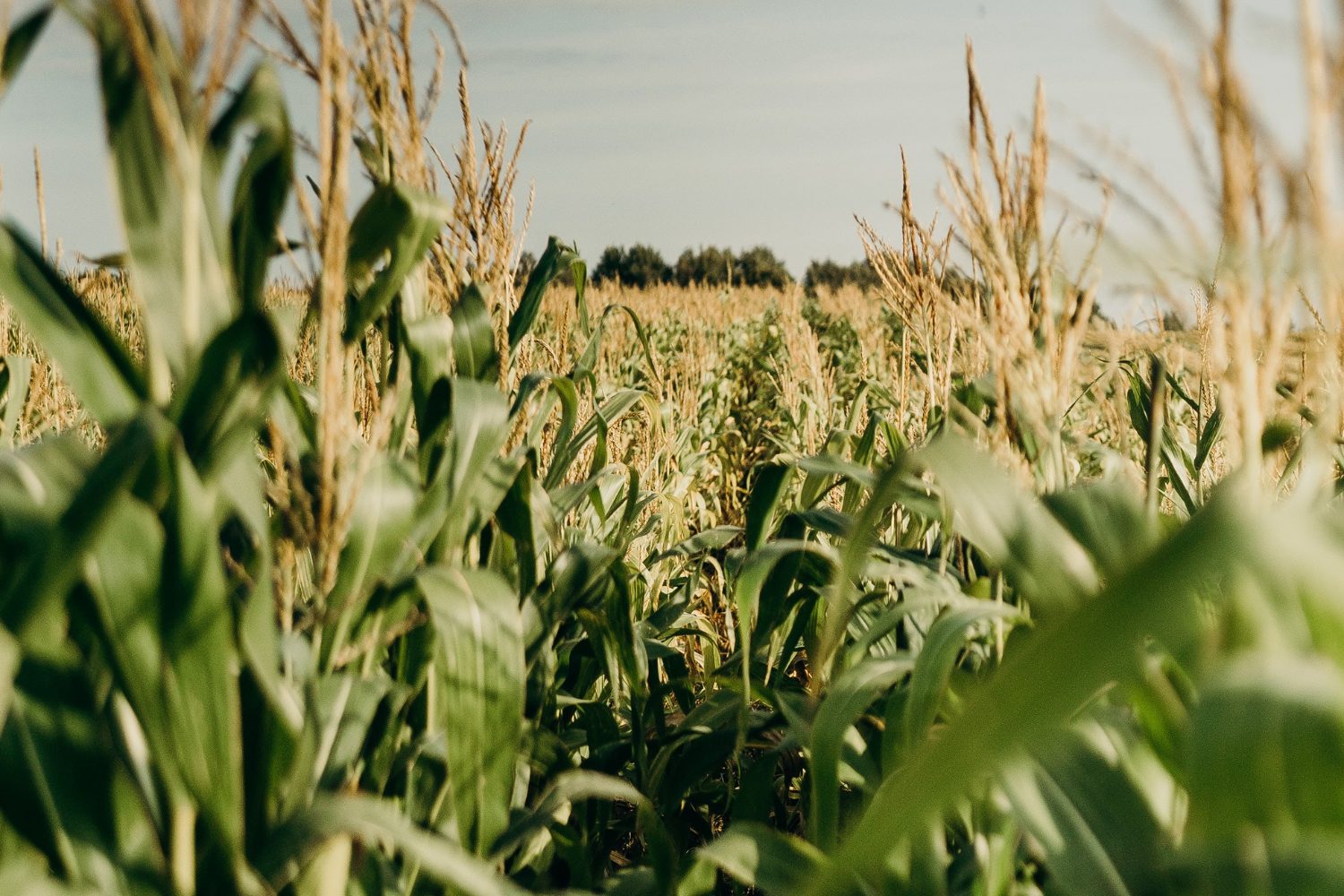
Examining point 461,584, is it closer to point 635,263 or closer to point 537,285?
point 537,285

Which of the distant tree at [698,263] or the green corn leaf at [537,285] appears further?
the distant tree at [698,263]

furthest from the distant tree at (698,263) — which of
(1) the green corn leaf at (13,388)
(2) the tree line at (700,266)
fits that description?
(1) the green corn leaf at (13,388)

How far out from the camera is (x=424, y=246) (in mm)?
1104

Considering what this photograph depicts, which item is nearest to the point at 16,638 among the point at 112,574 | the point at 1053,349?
the point at 112,574

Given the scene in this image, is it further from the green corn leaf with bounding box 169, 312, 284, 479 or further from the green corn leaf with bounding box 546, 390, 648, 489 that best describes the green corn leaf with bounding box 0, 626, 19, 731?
the green corn leaf with bounding box 546, 390, 648, 489

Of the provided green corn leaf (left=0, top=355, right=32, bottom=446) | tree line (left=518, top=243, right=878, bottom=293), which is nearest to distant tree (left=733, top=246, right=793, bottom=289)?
tree line (left=518, top=243, right=878, bottom=293)

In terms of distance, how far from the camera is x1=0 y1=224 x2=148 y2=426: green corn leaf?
2.62 feet

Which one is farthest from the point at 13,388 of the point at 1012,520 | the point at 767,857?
the point at 1012,520

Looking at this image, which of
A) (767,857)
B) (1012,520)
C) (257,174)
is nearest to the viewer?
(1012,520)

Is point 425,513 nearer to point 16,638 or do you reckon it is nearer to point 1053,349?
point 16,638

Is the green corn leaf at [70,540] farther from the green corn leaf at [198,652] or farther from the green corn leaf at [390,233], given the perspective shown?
the green corn leaf at [390,233]

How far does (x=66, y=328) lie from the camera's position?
813 millimetres

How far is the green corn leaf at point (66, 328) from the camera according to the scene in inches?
31.4

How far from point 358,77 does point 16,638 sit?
0.80 metres
